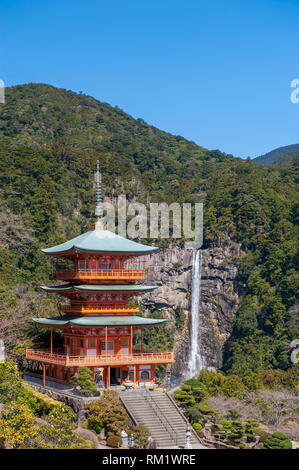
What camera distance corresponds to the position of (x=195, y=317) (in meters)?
74.1

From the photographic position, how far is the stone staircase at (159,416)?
1161 inches

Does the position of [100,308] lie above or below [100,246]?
below

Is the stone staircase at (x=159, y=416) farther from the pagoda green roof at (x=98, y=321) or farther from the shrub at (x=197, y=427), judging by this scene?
the pagoda green roof at (x=98, y=321)

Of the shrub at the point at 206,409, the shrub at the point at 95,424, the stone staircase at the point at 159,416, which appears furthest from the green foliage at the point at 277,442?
the shrub at the point at 95,424

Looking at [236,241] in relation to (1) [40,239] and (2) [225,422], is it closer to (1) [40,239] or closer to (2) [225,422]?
(1) [40,239]

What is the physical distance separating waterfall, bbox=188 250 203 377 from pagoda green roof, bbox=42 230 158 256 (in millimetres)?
34548

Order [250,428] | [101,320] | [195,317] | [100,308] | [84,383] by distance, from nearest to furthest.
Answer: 1. [250,428]
2. [84,383]
3. [101,320]
4. [100,308]
5. [195,317]

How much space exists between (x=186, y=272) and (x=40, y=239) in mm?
15397

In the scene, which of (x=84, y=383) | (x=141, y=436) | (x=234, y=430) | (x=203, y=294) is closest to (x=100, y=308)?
(x=84, y=383)

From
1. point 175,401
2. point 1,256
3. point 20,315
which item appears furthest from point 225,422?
point 1,256

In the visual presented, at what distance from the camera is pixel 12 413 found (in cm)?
2489

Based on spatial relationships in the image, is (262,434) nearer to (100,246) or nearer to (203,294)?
(100,246)

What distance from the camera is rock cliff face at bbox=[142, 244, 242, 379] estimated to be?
7238 cm

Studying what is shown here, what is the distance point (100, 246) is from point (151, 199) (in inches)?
2087
